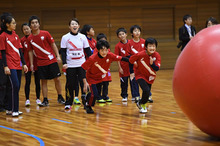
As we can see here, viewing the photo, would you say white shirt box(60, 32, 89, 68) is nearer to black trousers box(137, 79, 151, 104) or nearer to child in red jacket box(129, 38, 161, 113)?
child in red jacket box(129, 38, 161, 113)

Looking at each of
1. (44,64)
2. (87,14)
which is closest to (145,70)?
(44,64)

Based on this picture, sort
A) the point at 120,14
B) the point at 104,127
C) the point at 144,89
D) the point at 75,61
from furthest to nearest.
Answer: the point at 120,14 → the point at 75,61 → the point at 144,89 → the point at 104,127

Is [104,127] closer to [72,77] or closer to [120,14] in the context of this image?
[72,77]

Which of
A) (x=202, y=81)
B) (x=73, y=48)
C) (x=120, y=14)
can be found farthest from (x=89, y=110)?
(x=120, y=14)

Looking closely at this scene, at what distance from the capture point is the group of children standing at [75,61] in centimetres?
673

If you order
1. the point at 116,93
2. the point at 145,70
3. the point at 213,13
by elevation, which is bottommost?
the point at 116,93

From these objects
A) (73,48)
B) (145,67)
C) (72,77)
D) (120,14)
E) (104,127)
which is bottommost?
(104,127)

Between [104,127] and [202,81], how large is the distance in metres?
1.91

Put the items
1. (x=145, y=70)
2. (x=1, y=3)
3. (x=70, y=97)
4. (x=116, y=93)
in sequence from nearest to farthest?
1. (x=145, y=70)
2. (x=70, y=97)
3. (x=116, y=93)
4. (x=1, y=3)

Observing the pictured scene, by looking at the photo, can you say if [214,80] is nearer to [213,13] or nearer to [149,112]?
[149,112]

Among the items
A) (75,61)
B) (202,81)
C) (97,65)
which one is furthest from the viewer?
(75,61)

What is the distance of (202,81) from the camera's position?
4414 mm

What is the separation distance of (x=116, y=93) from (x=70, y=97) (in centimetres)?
232

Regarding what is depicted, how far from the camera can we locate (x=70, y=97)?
7301mm
